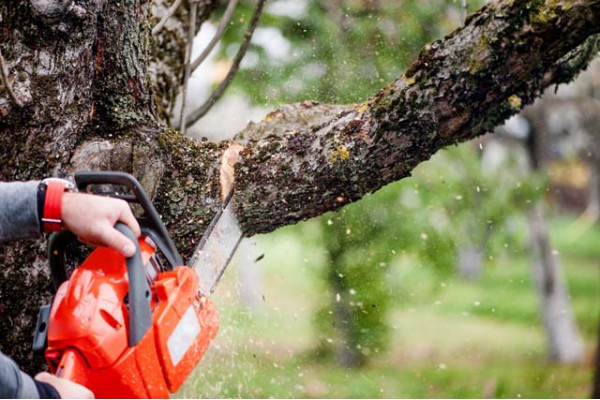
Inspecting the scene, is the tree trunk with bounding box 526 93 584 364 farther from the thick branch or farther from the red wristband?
the red wristband

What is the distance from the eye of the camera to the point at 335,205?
1.89 meters

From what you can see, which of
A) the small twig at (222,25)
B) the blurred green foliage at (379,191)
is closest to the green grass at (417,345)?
the blurred green foliage at (379,191)

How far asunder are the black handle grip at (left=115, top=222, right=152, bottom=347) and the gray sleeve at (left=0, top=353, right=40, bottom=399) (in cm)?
21

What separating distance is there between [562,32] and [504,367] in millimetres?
8483

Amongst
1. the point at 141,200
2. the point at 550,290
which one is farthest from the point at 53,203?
the point at 550,290

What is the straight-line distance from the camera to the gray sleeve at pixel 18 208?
4.52 feet

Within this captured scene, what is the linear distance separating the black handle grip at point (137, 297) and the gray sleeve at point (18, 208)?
0.17 metres

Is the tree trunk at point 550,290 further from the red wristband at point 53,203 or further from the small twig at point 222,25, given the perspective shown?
the red wristband at point 53,203

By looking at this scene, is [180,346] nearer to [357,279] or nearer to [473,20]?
[473,20]

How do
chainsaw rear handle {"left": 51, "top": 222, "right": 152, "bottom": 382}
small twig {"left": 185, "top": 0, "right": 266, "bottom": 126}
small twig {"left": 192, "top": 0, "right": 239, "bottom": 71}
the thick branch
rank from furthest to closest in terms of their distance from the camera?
small twig {"left": 185, "top": 0, "right": 266, "bottom": 126}, small twig {"left": 192, "top": 0, "right": 239, "bottom": 71}, the thick branch, chainsaw rear handle {"left": 51, "top": 222, "right": 152, "bottom": 382}

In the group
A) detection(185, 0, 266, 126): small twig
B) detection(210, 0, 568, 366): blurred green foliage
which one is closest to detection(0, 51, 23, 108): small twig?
detection(185, 0, 266, 126): small twig

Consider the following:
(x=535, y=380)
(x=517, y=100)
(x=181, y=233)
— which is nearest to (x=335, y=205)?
(x=181, y=233)

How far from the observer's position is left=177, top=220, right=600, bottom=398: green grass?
5.60m

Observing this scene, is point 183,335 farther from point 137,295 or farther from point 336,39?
point 336,39
